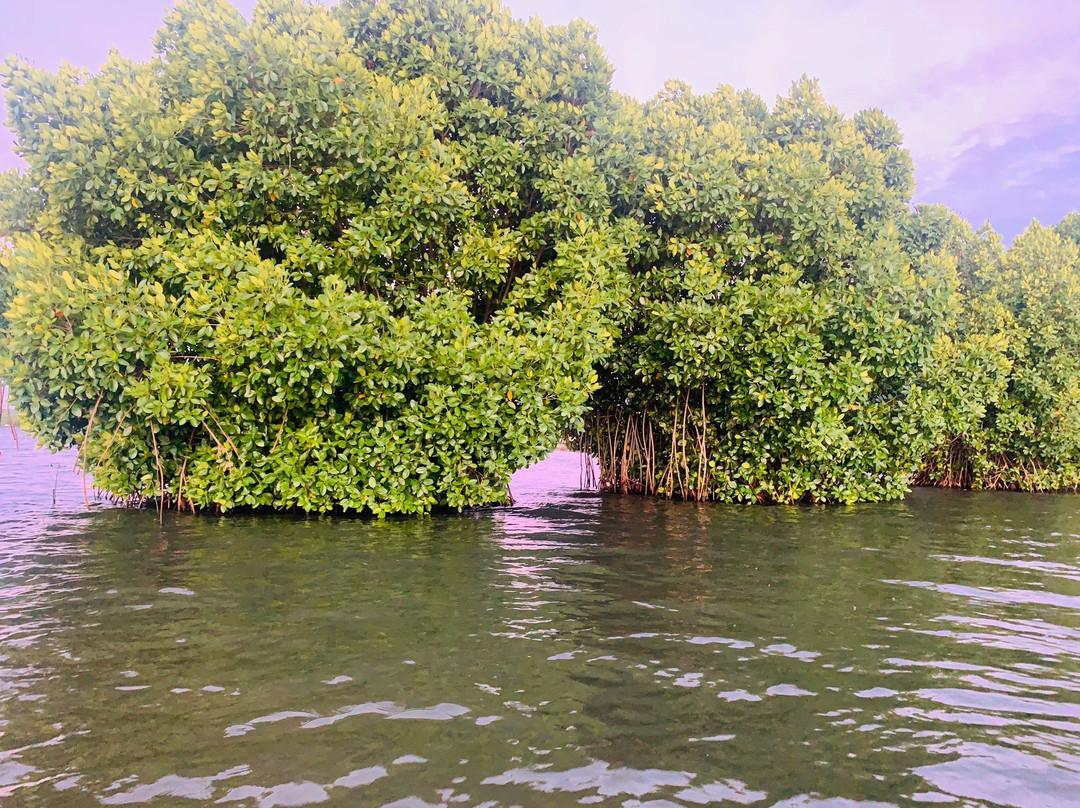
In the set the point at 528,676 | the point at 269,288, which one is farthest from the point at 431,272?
the point at 528,676

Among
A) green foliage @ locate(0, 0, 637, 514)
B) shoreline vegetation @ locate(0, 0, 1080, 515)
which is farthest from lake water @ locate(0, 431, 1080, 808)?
shoreline vegetation @ locate(0, 0, 1080, 515)

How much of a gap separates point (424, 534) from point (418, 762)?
721 cm

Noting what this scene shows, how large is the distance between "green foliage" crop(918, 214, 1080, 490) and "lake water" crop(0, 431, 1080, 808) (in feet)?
43.6

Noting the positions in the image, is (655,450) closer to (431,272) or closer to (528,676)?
(431,272)

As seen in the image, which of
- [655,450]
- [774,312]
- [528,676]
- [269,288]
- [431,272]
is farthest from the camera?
[655,450]

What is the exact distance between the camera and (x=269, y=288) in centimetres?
1107

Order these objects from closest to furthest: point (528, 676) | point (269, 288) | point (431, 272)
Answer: point (528, 676) → point (269, 288) → point (431, 272)

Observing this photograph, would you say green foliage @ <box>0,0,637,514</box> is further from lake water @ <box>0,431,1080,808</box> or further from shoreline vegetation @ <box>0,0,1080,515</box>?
lake water @ <box>0,431,1080,808</box>

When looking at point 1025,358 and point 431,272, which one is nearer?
point 431,272

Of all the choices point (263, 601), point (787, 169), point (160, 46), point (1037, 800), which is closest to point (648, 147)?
point (787, 169)

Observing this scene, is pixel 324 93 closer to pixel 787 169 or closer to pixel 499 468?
pixel 499 468

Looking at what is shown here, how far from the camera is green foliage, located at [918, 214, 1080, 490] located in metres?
20.6

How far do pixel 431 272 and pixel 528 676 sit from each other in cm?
974

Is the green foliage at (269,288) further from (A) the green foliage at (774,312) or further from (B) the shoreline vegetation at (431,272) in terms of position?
(A) the green foliage at (774,312)
